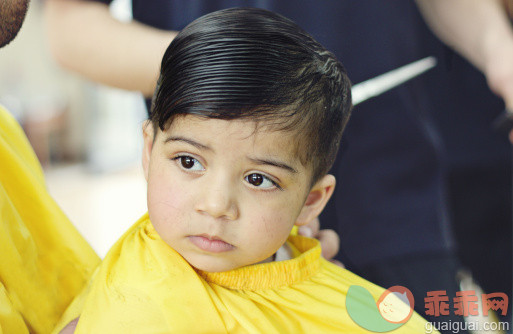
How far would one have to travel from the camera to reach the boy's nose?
0.45 m

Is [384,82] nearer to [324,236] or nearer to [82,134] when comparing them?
[324,236]

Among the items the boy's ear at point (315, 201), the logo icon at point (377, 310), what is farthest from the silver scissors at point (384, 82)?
the logo icon at point (377, 310)

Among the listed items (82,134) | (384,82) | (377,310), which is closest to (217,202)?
(377,310)

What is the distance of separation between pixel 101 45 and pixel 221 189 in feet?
0.89

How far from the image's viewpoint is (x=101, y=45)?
61 centimetres

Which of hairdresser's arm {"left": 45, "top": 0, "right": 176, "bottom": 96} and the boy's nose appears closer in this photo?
the boy's nose

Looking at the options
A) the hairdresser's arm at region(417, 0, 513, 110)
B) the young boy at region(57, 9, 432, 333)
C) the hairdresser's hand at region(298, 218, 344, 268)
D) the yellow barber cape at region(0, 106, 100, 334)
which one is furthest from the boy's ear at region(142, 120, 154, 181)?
the hairdresser's arm at region(417, 0, 513, 110)

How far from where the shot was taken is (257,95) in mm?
451

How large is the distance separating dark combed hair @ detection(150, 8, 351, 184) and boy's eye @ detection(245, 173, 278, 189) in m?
0.04

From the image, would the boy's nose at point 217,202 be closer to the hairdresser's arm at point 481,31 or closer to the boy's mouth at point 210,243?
the boy's mouth at point 210,243

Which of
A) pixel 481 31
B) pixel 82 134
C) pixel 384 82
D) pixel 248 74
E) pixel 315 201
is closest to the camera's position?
pixel 248 74

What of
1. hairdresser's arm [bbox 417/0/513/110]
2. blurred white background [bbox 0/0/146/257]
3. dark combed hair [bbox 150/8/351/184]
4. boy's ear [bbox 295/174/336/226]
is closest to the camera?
dark combed hair [bbox 150/8/351/184]

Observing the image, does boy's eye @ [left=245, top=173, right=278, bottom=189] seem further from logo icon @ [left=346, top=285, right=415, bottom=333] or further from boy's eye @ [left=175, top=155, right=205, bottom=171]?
logo icon @ [left=346, top=285, right=415, bottom=333]

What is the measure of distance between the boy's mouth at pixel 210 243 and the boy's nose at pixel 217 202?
0.03 meters
